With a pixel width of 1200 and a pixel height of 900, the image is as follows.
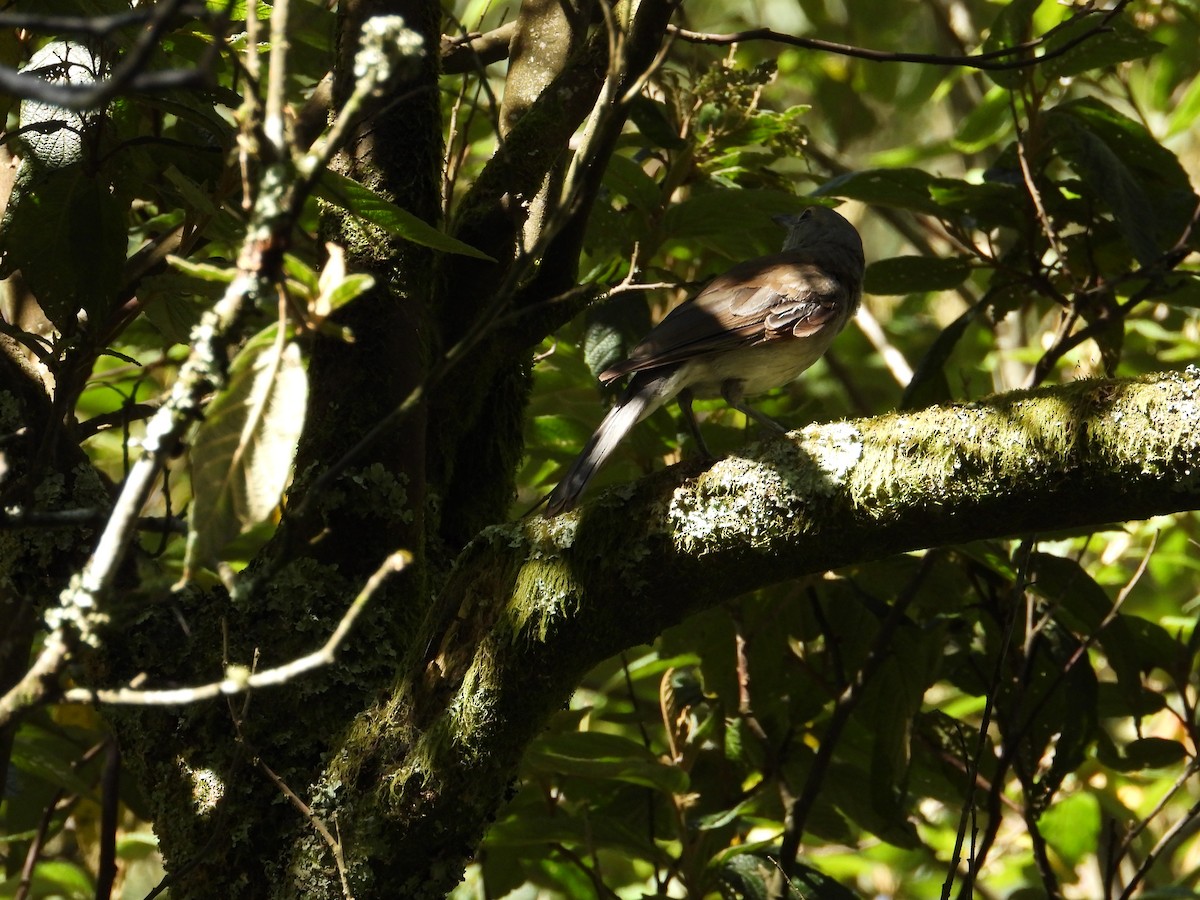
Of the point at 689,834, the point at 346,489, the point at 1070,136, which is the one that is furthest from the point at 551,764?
the point at 1070,136

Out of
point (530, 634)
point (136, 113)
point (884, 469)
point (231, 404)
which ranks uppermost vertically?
point (136, 113)

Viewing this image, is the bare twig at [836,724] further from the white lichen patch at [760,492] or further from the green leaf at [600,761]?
the white lichen patch at [760,492]

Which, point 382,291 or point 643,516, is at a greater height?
point 382,291

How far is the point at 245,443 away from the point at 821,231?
4.33 metres

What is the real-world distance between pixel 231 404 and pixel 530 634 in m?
0.97

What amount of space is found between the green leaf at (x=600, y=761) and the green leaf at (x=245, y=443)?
70.9 inches

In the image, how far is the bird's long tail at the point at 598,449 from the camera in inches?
126

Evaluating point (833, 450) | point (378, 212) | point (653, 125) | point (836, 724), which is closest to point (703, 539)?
point (833, 450)

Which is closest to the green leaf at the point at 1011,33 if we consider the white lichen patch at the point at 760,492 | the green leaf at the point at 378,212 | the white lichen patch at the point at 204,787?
the white lichen patch at the point at 760,492

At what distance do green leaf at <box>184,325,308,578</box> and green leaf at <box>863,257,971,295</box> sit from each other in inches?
115

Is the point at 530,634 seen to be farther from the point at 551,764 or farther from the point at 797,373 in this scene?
the point at 797,373

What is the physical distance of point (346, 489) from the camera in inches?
110

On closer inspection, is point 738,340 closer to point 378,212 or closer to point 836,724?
point 836,724

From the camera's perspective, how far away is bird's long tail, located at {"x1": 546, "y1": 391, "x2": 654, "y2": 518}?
3203 millimetres
